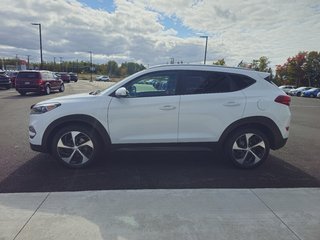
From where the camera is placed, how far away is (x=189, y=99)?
5191 mm

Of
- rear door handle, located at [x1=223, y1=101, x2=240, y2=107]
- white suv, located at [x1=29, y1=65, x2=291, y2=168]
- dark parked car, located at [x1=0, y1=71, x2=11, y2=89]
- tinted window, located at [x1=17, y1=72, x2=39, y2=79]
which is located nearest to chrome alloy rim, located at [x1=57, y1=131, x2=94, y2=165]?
white suv, located at [x1=29, y1=65, x2=291, y2=168]

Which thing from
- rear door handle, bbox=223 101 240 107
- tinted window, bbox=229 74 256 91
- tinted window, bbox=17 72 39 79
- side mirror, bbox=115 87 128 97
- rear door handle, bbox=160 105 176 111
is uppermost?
A: tinted window, bbox=229 74 256 91

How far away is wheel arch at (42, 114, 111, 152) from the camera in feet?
16.7

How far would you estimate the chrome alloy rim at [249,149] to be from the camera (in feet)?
17.7

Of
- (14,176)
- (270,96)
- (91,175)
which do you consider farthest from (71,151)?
(270,96)

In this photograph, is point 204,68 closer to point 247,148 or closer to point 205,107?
point 205,107

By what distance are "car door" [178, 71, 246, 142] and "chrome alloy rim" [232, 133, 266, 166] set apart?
1.37ft

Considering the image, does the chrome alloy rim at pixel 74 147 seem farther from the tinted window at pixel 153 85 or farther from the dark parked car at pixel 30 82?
the dark parked car at pixel 30 82

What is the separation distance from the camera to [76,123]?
5.21 meters

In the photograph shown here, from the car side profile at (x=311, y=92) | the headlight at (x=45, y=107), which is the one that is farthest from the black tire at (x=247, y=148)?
the car side profile at (x=311, y=92)

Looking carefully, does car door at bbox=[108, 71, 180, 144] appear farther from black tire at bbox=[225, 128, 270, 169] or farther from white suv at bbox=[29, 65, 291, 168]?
black tire at bbox=[225, 128, 270, 169]

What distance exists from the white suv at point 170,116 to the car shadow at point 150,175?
0.99ft

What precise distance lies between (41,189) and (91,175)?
33.1 inches

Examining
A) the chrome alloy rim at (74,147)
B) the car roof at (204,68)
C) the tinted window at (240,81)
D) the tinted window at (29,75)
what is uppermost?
the car roof at (204,68)
